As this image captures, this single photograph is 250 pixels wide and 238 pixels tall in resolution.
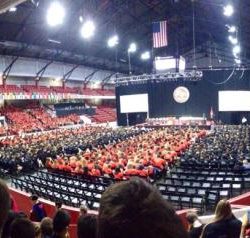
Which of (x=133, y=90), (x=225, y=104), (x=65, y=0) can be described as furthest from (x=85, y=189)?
(x=133, y=90)

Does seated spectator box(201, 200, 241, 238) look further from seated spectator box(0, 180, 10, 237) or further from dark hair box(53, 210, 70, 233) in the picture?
seated spectator box(0, 180, 10, 237)

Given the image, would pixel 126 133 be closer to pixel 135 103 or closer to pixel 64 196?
pixel 135 103

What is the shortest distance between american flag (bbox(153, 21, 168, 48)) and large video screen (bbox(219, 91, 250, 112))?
10.0 meters

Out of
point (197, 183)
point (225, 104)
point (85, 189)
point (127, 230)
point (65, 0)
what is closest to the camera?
Result: point (127, 230)

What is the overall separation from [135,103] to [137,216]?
42.9 metres

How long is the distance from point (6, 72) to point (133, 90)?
47.7ft

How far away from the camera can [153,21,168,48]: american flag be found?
3367 cm

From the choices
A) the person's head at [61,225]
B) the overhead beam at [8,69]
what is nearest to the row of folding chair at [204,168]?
the person's head at [61,225]

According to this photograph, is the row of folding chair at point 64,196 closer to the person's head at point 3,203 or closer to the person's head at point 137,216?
the person's head at point 3,203

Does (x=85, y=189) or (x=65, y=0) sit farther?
(x=65, y=0)

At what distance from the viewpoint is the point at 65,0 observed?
33250mm


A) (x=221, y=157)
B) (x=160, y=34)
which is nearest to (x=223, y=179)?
(x=221, y=157)

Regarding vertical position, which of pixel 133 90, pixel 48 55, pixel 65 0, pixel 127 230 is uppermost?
pixel 65 0

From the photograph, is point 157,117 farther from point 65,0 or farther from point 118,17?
point 65,0
